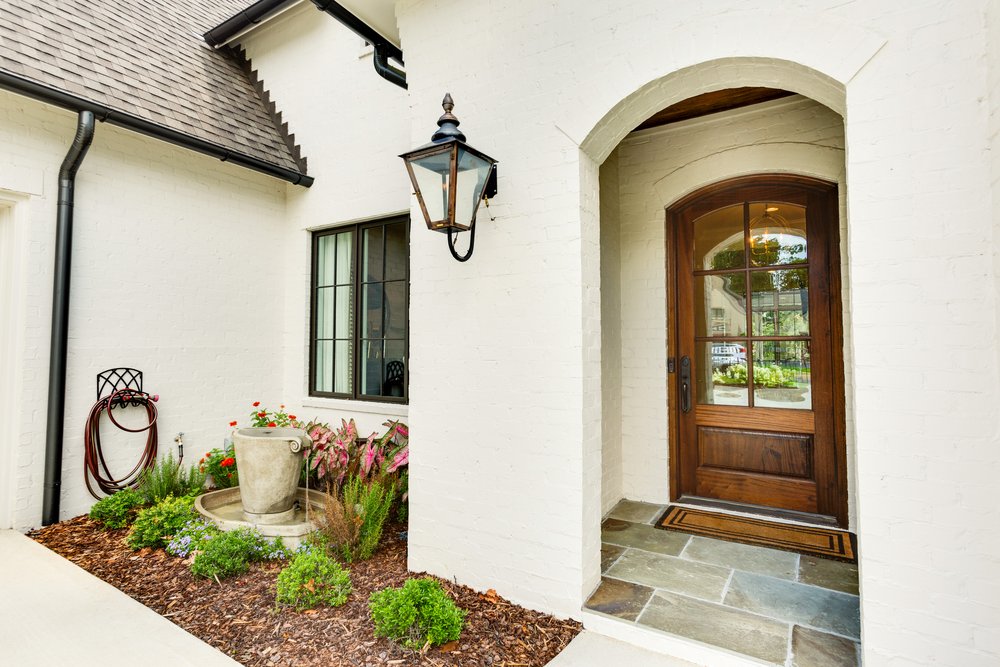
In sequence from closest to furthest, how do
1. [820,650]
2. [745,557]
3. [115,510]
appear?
[820,650] < [745,557] < [115,510]

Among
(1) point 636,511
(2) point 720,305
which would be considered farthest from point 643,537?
(2) point 720,305

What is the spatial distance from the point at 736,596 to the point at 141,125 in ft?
16.4

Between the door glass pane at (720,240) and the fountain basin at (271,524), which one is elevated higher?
the door glass pane at (720,240)

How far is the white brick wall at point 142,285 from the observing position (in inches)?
141

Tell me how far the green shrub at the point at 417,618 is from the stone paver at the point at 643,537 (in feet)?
4.06

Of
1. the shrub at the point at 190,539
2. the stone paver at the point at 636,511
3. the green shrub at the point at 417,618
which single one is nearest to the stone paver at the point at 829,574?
the stone paver at the point at 636,511

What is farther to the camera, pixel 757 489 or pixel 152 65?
pixel 152 65

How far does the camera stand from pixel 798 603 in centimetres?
236

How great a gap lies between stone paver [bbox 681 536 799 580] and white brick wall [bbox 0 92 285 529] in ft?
13.5

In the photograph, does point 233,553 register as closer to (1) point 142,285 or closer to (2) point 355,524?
(2) point 355,524

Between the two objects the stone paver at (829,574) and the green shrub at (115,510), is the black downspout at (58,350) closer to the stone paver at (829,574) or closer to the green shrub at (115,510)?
the green shrub at (115,510)

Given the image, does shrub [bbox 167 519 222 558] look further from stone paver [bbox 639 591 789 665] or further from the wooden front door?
the wooden front door

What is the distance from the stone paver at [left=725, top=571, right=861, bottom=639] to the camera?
221 centimetres

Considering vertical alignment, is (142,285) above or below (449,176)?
below
